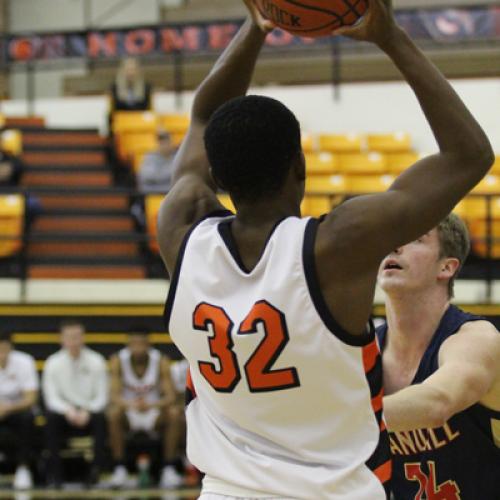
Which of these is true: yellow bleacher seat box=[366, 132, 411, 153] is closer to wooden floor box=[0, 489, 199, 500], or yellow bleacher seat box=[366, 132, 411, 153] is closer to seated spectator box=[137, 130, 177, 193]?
seated spectator box=[137, 130, 177, 193]

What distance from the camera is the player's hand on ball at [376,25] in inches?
87.5

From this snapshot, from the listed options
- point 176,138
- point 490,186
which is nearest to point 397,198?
point 490,186

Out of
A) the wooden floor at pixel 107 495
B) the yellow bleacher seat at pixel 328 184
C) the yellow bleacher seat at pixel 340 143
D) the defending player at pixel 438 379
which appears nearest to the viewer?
the defending player at pixel 438 379

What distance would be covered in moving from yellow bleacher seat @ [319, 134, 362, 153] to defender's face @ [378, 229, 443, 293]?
8516 millimetres

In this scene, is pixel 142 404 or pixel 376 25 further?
pixel 142 404

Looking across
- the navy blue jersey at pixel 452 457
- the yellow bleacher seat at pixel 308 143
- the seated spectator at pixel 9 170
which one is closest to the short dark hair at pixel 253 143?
the navy blue jersey at pixel 452 457

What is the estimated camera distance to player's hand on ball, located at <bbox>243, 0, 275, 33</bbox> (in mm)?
2484

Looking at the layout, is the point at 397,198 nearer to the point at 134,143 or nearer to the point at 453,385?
the point at 453,385

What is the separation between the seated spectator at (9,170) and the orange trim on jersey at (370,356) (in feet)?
28.4

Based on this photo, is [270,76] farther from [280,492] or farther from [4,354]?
[280,492]

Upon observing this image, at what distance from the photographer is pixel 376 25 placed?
7.31 feet

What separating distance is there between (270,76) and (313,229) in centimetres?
1176

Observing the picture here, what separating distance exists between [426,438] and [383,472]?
0.84 m

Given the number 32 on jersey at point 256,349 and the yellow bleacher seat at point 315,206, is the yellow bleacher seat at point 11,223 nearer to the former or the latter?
the yellow bleacher seat at point 315,206
